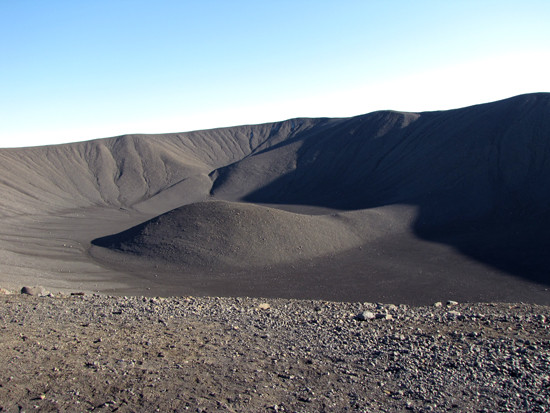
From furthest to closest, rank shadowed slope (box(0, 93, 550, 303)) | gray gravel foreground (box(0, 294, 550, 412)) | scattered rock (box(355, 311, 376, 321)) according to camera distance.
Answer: shadowed slope (box(0, 93, 550, 303)) → scattered rock (box(355, 311, 376, 321)) → gray gravel foreground (box(0, 294, 550, 412))

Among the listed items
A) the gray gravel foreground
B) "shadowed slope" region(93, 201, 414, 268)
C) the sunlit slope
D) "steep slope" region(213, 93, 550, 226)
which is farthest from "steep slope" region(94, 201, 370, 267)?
the sunlit slope

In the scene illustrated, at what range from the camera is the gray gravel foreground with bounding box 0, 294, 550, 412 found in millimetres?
5676

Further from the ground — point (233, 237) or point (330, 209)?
point (233, 237)

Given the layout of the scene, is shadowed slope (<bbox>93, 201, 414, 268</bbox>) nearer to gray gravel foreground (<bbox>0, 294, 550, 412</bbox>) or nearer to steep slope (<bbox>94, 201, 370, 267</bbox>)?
steep slope (<bbox>94, 201, 370, 267</bbox>)

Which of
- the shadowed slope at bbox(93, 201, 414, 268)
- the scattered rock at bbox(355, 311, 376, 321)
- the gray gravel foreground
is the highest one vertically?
the gray gravel foreground

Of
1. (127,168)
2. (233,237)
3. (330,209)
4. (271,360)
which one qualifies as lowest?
(330,209)

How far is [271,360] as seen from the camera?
7.04 metres

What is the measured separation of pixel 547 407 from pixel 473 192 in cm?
3690

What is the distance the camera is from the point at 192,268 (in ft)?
84.3

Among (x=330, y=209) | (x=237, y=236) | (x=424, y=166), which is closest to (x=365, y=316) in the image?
(x=237, y=236)

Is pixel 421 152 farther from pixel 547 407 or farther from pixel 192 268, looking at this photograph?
pixel 547 407

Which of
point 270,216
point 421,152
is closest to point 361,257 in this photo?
point 270,216

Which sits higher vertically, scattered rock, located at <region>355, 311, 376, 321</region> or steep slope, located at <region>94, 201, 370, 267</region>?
scattered rock, located at <region>355, 311, 376, 321</region>

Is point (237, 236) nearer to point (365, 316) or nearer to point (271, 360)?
point (365, 316)
